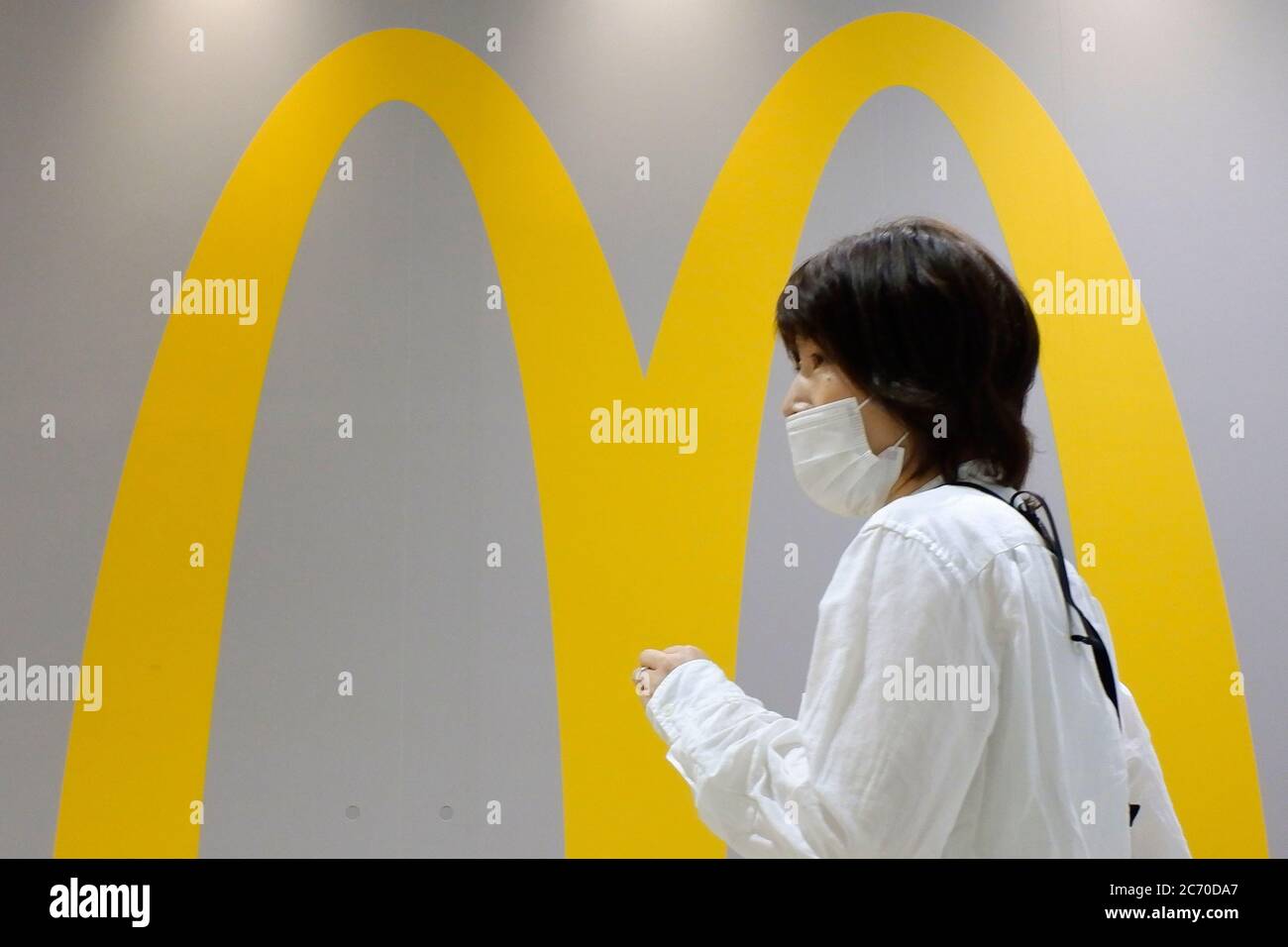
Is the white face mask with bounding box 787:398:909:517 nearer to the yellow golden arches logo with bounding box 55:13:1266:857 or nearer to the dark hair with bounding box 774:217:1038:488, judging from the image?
the dark hair with bounding box 774:217:1038:488

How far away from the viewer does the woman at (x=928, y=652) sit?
1041mm

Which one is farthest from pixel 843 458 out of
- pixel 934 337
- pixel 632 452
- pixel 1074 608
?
pixel 632 452

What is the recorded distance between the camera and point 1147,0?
10.2 ft

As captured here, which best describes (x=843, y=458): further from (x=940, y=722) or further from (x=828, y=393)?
(x=940, y=722)

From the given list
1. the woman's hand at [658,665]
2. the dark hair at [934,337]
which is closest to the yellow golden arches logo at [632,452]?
the woman's hand at [658,665]

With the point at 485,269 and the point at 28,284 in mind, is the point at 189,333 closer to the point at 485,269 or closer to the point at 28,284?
the point at 28,284

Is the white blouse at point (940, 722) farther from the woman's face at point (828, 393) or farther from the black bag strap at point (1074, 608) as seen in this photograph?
the woman's face at point (828, 393)

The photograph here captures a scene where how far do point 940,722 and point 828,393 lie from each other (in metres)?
0.41

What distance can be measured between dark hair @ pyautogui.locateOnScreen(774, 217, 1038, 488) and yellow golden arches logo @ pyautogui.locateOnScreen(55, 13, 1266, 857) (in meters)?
1.77

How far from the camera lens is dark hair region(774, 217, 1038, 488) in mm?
1203

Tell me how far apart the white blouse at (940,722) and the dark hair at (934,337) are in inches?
4.1
